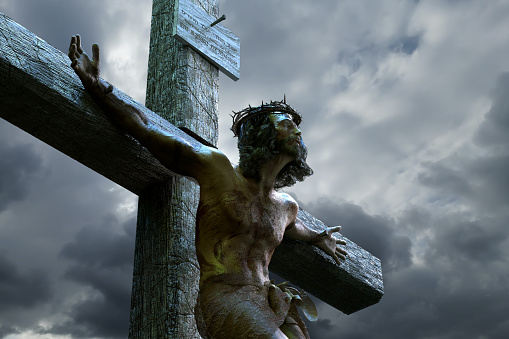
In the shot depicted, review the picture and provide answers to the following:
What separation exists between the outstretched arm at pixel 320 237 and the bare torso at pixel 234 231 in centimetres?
57

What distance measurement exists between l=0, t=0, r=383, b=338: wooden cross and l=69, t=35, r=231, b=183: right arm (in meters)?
0.05

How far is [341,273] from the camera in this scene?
3.77 metres

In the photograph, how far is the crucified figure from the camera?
251 centimetres

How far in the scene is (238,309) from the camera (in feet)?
8.12

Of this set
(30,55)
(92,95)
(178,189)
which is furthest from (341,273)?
(30,55)

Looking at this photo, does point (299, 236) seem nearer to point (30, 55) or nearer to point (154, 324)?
point (154, 324)

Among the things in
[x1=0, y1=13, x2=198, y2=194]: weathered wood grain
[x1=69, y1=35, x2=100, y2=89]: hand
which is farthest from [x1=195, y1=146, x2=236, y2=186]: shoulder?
[x1=69, y1=35, x2=100, y2=89]: hand

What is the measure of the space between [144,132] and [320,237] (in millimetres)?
1372

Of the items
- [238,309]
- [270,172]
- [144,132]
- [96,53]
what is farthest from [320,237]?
Result: [96,53]

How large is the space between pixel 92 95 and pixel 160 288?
88 centimetres

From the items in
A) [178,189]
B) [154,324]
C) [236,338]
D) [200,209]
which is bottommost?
[236,338]

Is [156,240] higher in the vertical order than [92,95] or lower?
lower

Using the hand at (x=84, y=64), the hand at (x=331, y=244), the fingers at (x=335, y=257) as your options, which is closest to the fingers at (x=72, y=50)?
the hand at (x=84, y=64)

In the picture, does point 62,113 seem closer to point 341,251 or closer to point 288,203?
point 288,203
